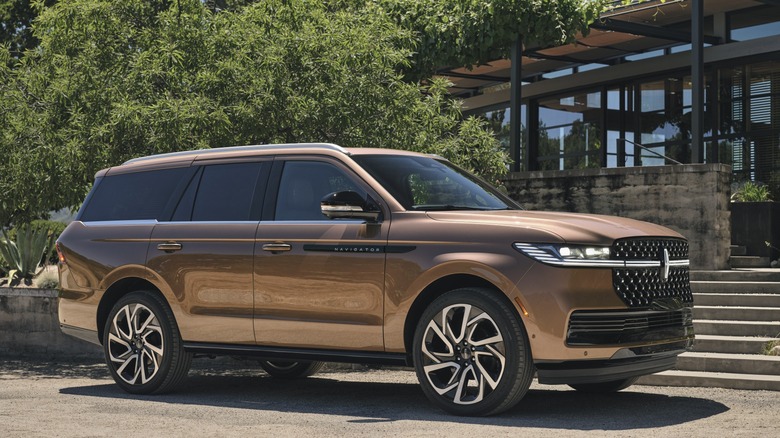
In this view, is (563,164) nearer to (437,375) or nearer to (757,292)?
(757,292)

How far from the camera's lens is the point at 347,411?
337 inches

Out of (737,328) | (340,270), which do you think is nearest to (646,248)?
(340,270)

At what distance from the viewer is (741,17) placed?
830 inches

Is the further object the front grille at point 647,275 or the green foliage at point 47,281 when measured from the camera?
the green foliage at point 47,281

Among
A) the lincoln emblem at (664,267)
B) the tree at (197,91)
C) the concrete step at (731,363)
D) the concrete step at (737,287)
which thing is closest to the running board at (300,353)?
the lincoln emblem at (664,267)

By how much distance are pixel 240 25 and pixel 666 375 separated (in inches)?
254

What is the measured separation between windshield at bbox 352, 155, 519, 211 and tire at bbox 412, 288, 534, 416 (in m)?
0.98

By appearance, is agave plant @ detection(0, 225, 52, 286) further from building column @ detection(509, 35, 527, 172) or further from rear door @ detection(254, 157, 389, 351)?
rear door @ detection(254, 157, 389, 351)

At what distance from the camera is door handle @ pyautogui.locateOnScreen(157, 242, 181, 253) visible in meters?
9.58

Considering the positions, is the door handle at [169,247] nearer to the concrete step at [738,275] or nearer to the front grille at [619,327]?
the front grille at [619,327]

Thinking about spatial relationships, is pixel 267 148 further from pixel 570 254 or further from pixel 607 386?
pixel 607 386

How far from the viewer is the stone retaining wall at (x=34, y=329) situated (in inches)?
545

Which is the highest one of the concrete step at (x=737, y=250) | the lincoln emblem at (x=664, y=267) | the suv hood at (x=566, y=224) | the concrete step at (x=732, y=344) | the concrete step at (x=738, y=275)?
the suv hood at (x=566, y=224)

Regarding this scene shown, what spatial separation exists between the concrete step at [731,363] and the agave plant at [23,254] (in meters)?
10.3
